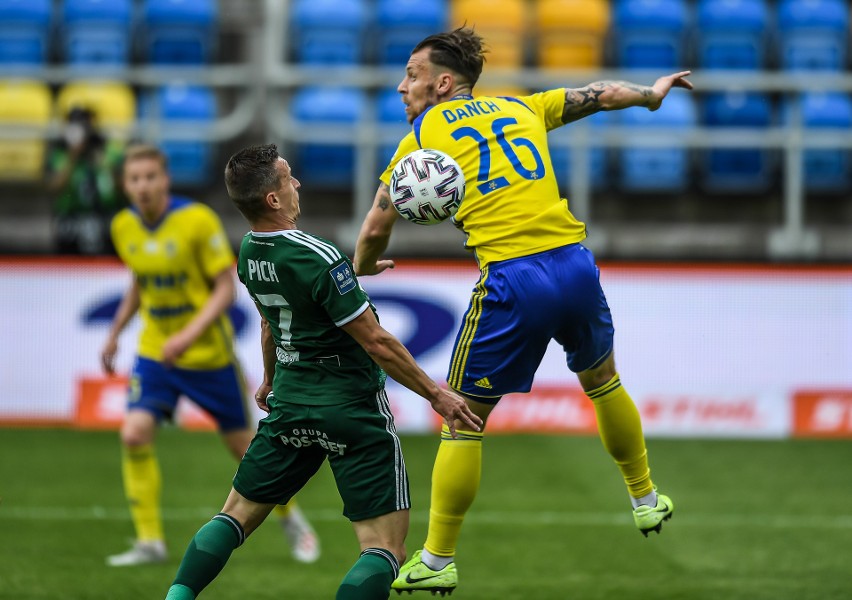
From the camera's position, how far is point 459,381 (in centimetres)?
594

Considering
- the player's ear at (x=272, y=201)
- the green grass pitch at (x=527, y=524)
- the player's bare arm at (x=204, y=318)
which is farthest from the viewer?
the player's bare arm at (x=204, y=318)

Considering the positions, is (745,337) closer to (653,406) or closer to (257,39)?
(653,406)

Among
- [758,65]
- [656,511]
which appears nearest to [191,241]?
[656,511]

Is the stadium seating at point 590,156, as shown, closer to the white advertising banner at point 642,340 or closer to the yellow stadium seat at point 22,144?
the white advertising banner at point 642,340

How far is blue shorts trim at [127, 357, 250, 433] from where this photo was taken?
7.82 meters

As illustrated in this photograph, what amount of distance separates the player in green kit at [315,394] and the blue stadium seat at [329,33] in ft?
31.8

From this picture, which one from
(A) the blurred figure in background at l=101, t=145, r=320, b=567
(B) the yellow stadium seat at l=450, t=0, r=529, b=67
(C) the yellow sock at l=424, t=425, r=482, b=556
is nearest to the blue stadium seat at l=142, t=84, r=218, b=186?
(B) the yellow stadium seat at l=450, t=0, r=529, b=67

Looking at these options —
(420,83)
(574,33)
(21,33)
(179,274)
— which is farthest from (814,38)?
(420,83)

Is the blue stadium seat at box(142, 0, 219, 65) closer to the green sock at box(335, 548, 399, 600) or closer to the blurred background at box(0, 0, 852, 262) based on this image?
the blurred background at box(0, 0, 852, 262)

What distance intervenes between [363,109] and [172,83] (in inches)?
72.9

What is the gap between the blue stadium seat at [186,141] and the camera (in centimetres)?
1415

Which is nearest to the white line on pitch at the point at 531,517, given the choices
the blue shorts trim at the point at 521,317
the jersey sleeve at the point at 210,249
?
the jersey sleeve at the point at 210,249

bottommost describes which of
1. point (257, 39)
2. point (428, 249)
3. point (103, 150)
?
point (428, 249)

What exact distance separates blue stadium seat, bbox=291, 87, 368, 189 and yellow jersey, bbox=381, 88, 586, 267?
821cm
